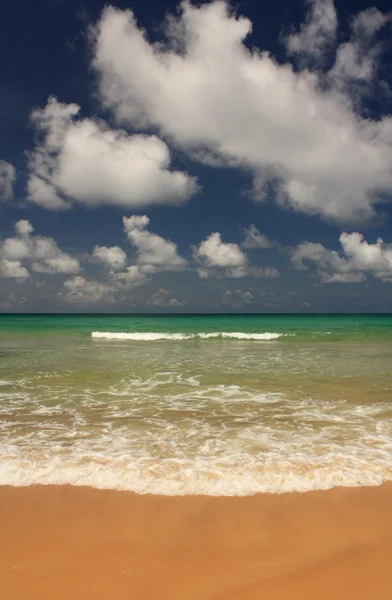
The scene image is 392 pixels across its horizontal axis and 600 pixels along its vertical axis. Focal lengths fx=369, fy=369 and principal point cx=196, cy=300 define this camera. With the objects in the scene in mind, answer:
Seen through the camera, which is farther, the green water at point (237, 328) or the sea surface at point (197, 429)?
the green water at point (237, 328)

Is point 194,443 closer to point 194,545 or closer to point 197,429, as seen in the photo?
point 197,429

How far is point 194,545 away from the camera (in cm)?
387

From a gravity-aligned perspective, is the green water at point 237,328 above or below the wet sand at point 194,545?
below

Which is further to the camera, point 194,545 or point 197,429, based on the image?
point 197,429

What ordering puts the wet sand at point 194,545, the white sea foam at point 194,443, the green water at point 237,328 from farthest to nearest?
1. the green water at point 237,328
2. the white sea foam at point 194,443
3. the wet sand at point 194,545

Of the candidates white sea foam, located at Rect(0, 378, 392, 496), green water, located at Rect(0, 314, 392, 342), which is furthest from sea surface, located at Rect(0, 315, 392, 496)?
green water, located at Rect(0, 314, 392, 342)

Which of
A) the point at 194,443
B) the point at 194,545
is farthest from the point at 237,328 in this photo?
the point at 194,545

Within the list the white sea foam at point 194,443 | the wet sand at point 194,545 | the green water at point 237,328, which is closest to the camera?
the wet sand at point 194,545

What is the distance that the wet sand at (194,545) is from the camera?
3260 millimetres

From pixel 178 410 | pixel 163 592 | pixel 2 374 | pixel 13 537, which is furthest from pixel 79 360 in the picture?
pixel 163 592

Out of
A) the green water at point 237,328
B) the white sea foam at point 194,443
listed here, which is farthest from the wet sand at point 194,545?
the green water at point 237,328

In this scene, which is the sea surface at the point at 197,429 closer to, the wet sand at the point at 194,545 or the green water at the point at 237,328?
the wet sand at the point at 194,545

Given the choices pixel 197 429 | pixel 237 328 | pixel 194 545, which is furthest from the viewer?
pixel 237 328

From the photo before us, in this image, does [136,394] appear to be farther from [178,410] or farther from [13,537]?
[13,537]
